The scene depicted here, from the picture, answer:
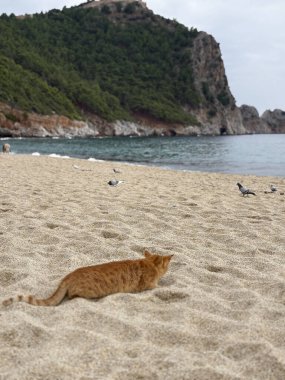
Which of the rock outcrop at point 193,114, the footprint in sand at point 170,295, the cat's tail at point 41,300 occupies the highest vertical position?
the rock outcrop at point 193,114

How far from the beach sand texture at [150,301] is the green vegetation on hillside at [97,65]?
79808 mm

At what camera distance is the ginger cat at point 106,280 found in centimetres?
380

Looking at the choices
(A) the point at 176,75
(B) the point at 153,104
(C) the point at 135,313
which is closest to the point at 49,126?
(B) the point at 153,104

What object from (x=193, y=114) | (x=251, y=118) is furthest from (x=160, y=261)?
(x=251, y=118)

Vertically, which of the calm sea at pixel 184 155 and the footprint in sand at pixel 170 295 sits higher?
the calm sea at pixel 184 155

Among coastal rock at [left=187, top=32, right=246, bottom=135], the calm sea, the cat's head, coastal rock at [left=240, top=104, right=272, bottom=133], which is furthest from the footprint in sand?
coastal rock at [left=240, top=104, right=272, bottom=133]

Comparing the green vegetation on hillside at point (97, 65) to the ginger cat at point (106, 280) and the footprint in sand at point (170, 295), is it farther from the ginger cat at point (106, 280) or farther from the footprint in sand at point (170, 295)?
the footprint in sand at point (170, 295)

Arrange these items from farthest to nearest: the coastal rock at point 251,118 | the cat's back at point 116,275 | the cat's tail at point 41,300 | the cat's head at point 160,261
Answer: the coastal rock at point 251,118
the cat's head at point 160,261
the cat's back at point 116,275
the cat's tail at point 41,300

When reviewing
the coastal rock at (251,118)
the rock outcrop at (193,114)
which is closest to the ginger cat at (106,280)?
the rock outcrop at (193,114)

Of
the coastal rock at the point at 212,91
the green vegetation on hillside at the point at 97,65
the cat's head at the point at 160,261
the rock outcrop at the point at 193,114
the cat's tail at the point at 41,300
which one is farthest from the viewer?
the coastal rock at the point at 212,91

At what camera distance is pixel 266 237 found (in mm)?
6227

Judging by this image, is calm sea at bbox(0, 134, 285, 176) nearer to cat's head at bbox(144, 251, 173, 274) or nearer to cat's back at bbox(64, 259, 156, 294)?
cat's head at bbox(144, 251, 173, 274)

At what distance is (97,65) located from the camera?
14200cm

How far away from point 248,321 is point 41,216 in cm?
443
